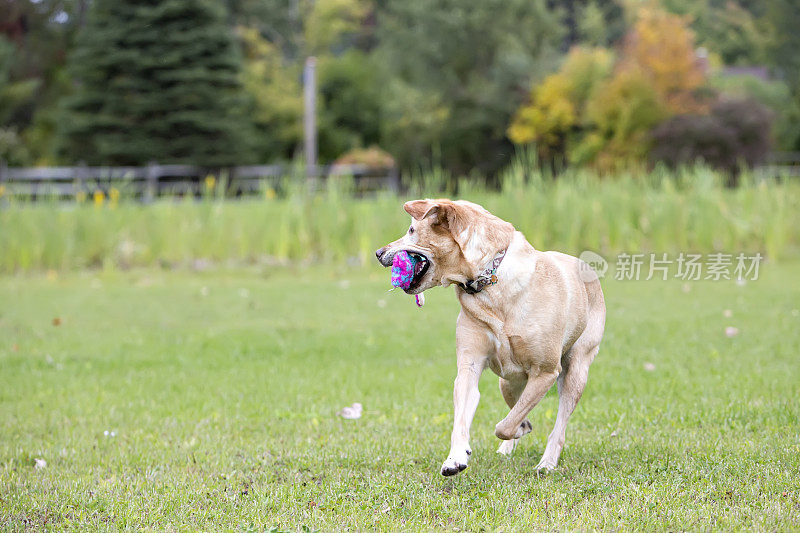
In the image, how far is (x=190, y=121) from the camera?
1443 inches

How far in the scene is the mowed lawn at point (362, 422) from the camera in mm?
3898

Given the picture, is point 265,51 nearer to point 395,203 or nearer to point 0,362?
point 395,203

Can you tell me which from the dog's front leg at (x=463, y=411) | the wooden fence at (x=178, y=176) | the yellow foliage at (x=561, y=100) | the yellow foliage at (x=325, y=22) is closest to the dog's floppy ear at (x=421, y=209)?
the dog's front leg at (x=463, y=411)

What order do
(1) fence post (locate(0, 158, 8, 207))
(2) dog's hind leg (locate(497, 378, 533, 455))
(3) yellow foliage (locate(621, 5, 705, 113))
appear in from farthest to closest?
1. (3) yellow foliage (locate(621, 5, 705, 113))
2. (1) fence post (locate(0, 158, 8, 207))
3. (2) dog's hind leg (locate(497, 378, 533, 455))

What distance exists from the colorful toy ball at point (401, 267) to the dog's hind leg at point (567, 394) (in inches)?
41.4

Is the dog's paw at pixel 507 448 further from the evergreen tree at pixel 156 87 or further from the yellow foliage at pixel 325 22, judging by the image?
the yellow foliage at pixel 325 22

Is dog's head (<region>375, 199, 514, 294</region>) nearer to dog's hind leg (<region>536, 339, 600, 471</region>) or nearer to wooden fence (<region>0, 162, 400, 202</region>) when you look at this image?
dog's hind leg (<region>536, 339, 600, 471</region>)

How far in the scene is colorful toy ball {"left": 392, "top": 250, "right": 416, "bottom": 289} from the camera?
408cm

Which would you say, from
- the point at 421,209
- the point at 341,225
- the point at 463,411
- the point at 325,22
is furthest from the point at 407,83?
the point at 463,411

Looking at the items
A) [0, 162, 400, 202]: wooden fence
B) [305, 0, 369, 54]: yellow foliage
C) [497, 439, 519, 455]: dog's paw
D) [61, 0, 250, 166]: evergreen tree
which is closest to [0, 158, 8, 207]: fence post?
[0, 162, 400, 202]: wooden fence

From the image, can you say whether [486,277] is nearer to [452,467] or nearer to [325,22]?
[452,467]

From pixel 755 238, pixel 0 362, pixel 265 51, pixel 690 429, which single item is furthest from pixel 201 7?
pixel 690 429

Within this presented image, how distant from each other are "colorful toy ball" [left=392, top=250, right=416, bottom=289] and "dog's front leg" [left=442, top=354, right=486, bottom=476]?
466 mm

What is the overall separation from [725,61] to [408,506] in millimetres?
55252
